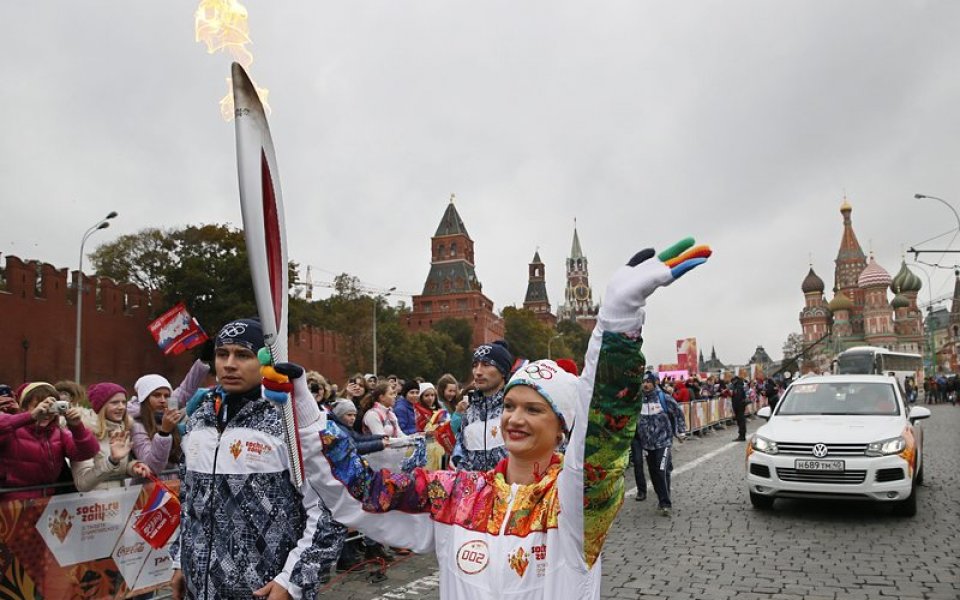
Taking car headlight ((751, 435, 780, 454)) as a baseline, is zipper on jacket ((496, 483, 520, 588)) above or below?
above

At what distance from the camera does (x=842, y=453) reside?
7.62m

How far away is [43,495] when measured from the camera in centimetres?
448

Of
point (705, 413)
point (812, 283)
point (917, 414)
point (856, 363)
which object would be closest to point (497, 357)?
point (917, 414)

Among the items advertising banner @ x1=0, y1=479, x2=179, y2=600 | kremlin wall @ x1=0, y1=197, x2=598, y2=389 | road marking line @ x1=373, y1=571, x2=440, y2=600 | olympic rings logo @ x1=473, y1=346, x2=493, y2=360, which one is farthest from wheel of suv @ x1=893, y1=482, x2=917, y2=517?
kremlin wall @ x1=0, y1=197, x2=598, y2=389

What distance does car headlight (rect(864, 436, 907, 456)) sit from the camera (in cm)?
751

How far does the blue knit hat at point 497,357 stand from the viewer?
4996mm

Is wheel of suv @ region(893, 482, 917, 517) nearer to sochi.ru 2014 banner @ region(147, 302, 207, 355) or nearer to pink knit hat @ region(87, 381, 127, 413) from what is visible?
sochi.ru 2014 banner @ region(147, 302, 207, 355)

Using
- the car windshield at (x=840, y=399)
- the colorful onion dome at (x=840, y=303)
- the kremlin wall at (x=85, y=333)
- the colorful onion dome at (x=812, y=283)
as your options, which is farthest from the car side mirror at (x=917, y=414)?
the colorful onion dome at (x=812, y=283)

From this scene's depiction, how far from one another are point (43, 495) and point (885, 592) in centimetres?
583

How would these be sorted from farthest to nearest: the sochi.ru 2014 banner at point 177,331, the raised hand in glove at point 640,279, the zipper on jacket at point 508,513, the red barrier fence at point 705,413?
the red barrier fence at point 705,413 → the sochi.ru 2014 banner at point 177,331 → the zipper on jacket at point 508,513 → the raised hand in glove at point 640,279

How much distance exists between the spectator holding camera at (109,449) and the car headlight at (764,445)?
6420 mm

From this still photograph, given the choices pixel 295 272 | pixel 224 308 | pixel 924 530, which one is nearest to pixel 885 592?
pixel 924 530

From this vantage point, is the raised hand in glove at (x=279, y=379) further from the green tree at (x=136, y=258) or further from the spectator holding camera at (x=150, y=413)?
the green tree at (x=136, y=258)

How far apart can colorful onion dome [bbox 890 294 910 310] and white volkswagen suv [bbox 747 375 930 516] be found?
9732cm
